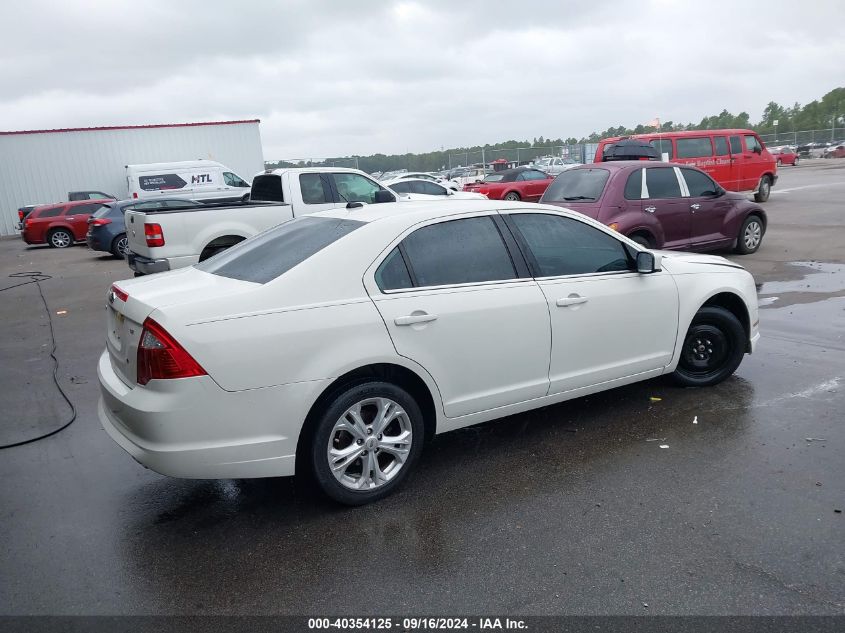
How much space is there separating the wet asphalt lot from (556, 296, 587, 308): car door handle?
0.93m

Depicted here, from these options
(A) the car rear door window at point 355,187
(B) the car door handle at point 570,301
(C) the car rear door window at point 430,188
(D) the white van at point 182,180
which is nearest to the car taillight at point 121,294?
(B) the car door handle at point 570,301

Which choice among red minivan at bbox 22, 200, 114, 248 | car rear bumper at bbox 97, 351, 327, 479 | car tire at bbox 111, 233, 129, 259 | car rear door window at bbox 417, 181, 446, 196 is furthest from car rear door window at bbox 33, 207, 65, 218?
car rear bumper at bbox 97, 351, 327, 479

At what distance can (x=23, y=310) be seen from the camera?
1038 centimetres

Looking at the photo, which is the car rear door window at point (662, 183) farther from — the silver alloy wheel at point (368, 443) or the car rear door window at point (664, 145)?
the car rear door window at point (664, 145)

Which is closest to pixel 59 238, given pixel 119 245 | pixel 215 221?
pixel 119 245

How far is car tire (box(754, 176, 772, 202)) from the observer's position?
20.1 meters

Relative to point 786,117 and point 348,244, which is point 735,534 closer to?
point 348,244

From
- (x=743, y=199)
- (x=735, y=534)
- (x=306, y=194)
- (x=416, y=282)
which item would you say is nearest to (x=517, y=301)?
(x=416, y=282)

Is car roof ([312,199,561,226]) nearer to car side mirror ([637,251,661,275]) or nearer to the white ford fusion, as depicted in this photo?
the white ford fusion

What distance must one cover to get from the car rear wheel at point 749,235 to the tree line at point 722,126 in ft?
102

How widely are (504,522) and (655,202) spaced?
7398 millimetres

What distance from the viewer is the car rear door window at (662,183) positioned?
9867mm

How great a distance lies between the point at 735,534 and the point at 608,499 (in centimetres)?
66

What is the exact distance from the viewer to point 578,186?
982cm
